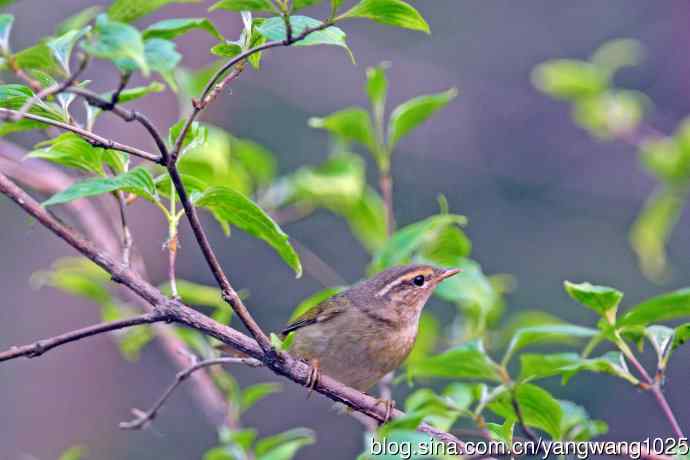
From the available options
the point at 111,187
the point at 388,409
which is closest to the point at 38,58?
the point at 111,187

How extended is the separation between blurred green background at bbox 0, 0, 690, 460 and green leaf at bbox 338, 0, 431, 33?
20.9 feet

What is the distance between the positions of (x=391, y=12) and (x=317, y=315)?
197 centimetres

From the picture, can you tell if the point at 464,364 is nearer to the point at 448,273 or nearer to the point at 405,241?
the point at 405,241

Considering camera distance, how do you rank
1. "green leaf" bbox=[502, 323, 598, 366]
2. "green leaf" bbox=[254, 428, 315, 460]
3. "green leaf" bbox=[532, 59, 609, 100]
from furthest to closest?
"green leaf" bbox=[532, 59, 609, 100] < "green leaf" bbox=[254, 428, 315, 460] < "green leaf" bbox=[502, 323, 598, 366]

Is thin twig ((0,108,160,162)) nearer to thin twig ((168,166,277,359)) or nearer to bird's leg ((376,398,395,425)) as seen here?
thin twig ((168,166,277,359))

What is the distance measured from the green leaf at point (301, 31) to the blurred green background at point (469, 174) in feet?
20.9

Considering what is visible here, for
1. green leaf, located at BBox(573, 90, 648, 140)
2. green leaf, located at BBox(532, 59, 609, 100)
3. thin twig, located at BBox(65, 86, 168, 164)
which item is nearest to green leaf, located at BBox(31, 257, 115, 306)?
thin twig, located at BBox(65, 86, 168, 164)

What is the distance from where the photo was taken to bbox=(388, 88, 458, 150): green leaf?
3.29 m

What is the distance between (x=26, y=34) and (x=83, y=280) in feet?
22.6

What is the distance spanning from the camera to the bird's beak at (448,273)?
3.52 meters

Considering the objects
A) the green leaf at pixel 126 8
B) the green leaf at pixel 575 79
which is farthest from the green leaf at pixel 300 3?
the green leaf at pixel 575 79

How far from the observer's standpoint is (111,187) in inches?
79.2

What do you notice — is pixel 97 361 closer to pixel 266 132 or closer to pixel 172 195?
pixel 266 132

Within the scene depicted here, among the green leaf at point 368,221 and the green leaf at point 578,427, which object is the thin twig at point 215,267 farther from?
the green leaf at point 368,221
